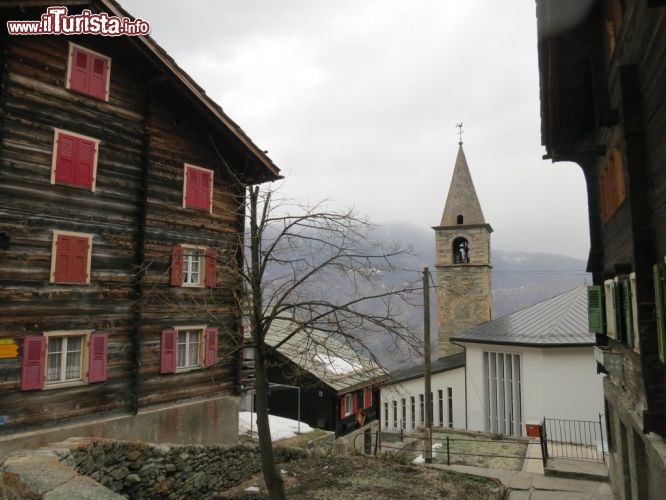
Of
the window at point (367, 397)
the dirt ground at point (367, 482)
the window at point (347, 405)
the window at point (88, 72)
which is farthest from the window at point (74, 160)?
the window at point (367, 397)

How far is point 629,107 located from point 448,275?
35.0m

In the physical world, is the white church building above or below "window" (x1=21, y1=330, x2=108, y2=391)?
below

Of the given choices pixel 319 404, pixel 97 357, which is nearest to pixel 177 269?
pixel 97 357

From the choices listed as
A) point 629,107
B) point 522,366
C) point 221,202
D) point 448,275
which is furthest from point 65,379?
point 448,275

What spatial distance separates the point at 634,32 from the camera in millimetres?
6516

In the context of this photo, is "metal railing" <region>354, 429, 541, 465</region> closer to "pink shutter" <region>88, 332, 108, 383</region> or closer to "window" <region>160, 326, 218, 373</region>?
"window" <region>160, 326, 218, 373</region>

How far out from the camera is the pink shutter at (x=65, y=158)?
39.2 ft

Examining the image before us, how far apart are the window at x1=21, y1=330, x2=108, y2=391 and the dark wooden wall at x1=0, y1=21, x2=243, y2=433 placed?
0.20 metres

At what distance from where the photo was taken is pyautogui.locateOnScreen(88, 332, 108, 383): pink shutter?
40.5ft

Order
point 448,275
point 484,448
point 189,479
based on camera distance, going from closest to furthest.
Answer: point 189,479 < point 484,448 < point 448,275

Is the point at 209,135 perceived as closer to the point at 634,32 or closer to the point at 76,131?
the point at 76,131

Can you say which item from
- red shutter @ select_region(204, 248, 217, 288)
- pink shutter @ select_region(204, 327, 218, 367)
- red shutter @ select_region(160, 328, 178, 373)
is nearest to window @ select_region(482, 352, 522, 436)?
pink shutter @ select_region(204, 327, 218, 367)

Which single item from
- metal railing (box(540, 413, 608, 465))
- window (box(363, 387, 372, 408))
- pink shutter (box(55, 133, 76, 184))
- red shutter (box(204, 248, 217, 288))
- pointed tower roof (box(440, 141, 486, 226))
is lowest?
metal railing (box(540, 413, 608, 465))

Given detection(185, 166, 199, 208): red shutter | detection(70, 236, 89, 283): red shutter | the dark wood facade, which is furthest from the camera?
the dark wood facade
